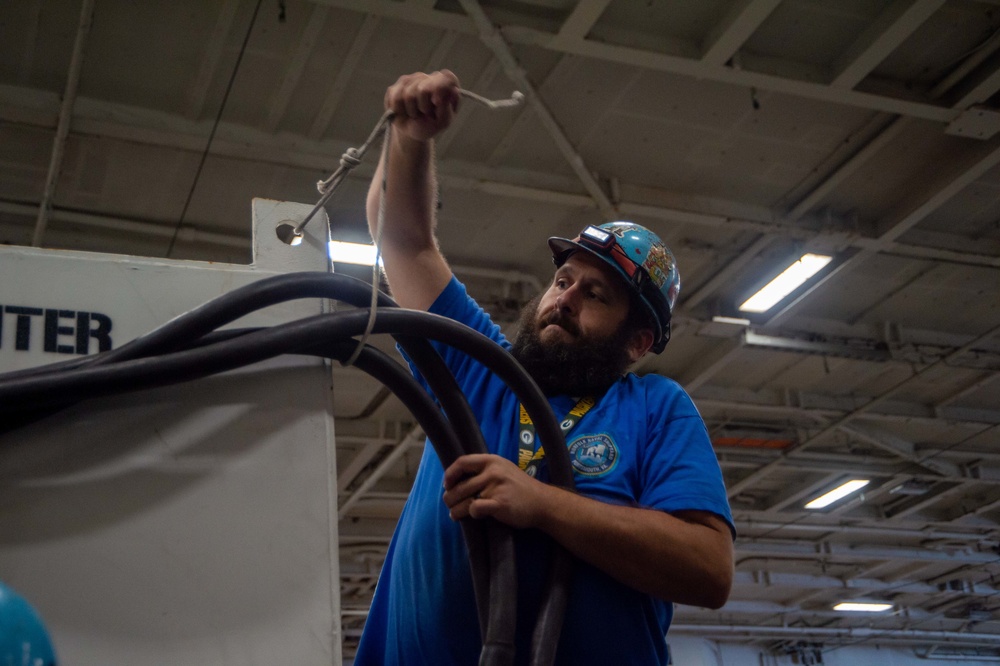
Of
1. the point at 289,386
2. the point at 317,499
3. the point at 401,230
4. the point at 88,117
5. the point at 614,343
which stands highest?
the point at 88,117

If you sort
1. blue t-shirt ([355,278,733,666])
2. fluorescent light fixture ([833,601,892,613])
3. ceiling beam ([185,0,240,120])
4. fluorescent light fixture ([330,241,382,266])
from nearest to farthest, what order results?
1. blue t-shirt ([355,278,733,666])
2. ceiling beam ([185,0,240,120])
3. fluorescent light fixture ([330,241,382,266])
4. fluorescent light fixture ([833,601,892,613])

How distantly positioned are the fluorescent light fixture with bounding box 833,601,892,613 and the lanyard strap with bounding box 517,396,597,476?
44.2ft

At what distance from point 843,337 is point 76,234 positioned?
536cm

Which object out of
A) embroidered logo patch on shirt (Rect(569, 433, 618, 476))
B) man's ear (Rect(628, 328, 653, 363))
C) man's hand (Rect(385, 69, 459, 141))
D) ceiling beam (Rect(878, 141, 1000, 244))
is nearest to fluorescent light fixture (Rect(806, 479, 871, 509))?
ceiling beam (Rect(878, 141, 1000, 244))

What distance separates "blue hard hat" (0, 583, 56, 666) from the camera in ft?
1.99

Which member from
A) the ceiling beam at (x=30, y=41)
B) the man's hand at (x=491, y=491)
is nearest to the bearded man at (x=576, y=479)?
the man's hand at (x=491, y=491)

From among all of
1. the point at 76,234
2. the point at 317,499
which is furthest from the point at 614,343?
the point at 76,234

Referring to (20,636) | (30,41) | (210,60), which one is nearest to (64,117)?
(30,41)

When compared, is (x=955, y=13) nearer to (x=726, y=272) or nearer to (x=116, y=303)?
(x=726, y=272)

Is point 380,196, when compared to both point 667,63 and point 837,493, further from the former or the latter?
point 837,493

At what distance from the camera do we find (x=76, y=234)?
17.9 ft

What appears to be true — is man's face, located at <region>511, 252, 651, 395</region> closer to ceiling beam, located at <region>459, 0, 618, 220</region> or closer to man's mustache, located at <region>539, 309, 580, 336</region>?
man's mustache, located at <region>539, 309, 580, 336</region>

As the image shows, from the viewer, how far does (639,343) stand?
1.82m

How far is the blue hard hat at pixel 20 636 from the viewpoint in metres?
0.61
